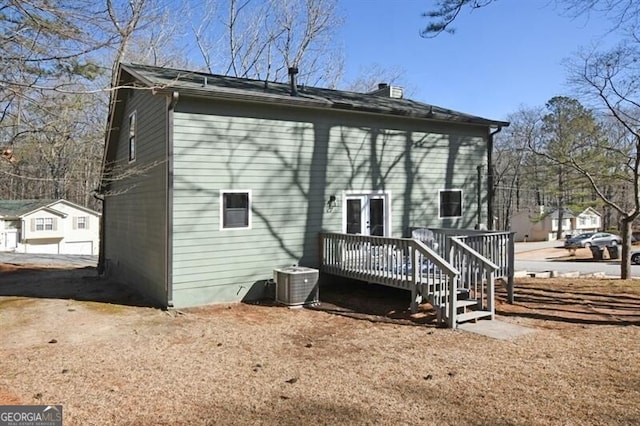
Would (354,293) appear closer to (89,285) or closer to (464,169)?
(464,169)

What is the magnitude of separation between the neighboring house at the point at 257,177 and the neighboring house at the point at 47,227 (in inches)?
1000

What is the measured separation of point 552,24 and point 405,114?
362cm

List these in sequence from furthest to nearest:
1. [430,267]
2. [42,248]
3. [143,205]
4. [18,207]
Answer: [42,248]
[18,207]
[143,205]
[430,267]

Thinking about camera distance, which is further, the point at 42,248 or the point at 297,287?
the point at 42,248

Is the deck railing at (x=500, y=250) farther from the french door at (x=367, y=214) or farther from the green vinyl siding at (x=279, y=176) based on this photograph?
the green vinyl siding at (x=279, y=176)

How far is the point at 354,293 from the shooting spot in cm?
984

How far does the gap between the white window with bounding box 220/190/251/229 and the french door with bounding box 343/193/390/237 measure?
2.38 m

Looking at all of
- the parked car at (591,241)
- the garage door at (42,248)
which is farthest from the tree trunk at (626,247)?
the garage door at (42,248)

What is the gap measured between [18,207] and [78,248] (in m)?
5.18

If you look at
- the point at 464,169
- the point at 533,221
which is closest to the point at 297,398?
the point at 464,169

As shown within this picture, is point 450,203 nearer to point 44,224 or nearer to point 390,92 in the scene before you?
point 390,92

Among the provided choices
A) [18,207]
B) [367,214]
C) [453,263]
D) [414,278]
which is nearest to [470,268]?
[453,263]

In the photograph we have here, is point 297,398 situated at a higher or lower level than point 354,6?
lower

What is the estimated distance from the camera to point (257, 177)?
31.0 ft
